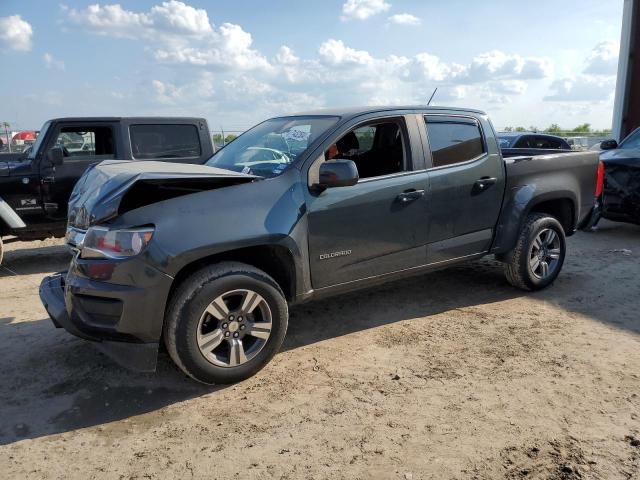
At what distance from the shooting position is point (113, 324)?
3.08m

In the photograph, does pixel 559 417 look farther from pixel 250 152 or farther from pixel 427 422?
pixel 250 152

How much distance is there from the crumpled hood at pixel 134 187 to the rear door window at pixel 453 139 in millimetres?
1771

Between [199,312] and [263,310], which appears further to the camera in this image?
[263,310]

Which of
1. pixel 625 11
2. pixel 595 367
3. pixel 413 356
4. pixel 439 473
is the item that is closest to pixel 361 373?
pixel 413 356

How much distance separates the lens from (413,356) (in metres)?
3.86

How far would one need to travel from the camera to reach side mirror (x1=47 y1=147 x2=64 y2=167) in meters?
6.64

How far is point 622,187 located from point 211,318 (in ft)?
23.2

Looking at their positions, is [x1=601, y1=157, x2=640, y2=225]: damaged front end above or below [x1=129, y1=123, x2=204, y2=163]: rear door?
below

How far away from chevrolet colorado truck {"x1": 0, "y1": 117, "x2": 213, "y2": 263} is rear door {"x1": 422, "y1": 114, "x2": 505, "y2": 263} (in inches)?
143

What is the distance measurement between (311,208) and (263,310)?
79 centimetres

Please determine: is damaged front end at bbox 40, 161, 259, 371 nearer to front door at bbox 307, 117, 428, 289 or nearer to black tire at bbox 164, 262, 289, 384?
black tire at bbox 164, 262, 289, 384

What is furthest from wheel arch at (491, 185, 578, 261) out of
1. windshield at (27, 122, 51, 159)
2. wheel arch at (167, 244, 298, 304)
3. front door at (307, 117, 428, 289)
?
windshield at (27, 122, 51, 159)

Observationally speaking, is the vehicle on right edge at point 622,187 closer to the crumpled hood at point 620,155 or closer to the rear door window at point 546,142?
the crumpled hood at point 620,155

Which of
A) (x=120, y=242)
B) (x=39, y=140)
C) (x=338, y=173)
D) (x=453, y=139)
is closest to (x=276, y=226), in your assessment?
(x=338, y=173)
